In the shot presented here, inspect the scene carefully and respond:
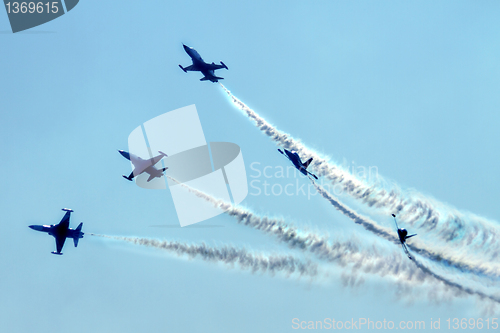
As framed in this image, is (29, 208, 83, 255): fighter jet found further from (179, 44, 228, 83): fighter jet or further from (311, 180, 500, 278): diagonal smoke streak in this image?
(311, 180, 500, 278): diagonal smoke streak

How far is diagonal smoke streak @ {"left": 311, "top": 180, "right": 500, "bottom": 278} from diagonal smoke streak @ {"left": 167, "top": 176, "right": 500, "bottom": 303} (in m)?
2.10

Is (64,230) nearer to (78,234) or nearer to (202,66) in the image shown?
(78,234)

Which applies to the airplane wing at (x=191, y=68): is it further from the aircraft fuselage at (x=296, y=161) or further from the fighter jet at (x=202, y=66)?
the aircraft fuselage at (x=296, y=161)

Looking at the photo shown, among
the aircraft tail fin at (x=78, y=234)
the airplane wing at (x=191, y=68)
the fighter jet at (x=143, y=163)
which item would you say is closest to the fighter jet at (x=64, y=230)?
the aircraft tail fin at (x=78, y=234)

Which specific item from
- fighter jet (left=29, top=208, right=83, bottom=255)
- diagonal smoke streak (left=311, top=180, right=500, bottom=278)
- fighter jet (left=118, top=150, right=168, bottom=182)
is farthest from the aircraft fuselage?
fighter jet (left=29, top=208, right=83, bottom=255)

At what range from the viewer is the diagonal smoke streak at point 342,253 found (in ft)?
142

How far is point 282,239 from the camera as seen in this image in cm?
5078

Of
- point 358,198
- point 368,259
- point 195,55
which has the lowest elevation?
point 368,259

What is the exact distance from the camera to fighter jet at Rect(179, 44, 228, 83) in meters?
58.5

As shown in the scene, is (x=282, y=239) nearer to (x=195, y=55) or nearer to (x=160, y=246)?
(x=160, y=246)

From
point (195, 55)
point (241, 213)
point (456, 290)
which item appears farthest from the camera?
point (195, 55)

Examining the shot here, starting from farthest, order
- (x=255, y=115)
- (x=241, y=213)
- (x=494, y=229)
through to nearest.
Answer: (x=255, y=115), (x=241, y=213), (x=494, y=229)

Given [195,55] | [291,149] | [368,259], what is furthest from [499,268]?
[195,55]

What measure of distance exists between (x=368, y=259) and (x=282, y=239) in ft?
40.9
